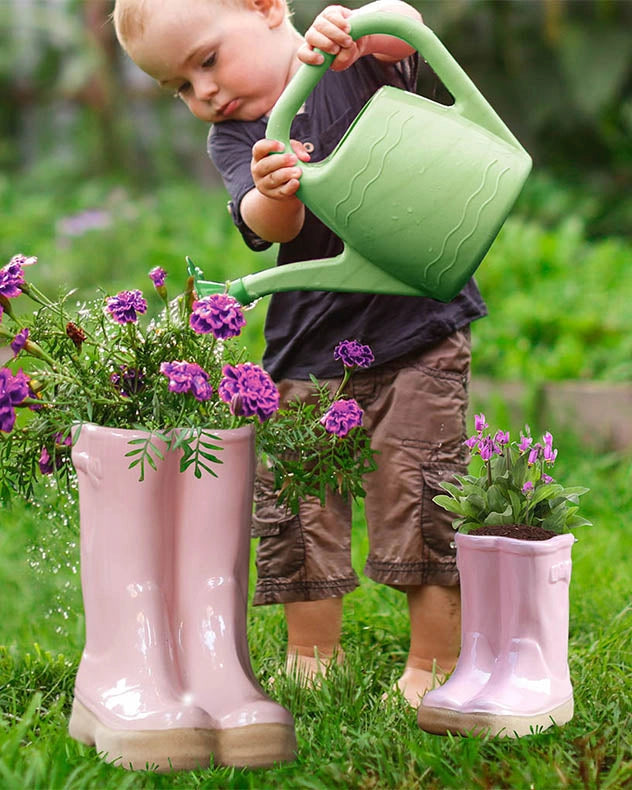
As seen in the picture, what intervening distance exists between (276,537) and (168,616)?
0.47m

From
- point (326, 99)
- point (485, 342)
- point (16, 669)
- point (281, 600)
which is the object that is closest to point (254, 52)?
point (326, 99)

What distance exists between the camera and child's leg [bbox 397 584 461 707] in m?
1.76

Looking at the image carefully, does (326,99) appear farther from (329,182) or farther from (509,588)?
(509,588)

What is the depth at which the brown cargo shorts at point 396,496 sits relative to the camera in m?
1.76

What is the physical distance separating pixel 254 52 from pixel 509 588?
922mm

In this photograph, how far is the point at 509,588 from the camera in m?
1.43

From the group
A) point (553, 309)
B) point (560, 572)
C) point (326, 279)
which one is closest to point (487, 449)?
point (560, 572)

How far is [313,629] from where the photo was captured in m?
1.83

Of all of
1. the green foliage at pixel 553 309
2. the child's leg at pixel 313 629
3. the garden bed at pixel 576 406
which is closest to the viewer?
the child's leg at pixel 313 629

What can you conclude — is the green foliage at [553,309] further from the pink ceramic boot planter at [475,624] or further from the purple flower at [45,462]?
the purple flower at [45,462]

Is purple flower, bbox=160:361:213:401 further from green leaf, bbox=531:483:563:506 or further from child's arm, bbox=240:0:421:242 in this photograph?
green leaf, bbox=531:483:563:506

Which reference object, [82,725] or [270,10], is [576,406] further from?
[82,725]

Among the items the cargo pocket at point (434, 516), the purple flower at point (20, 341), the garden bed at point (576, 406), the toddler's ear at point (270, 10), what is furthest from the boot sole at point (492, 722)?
the garden bed at point (576, 406)

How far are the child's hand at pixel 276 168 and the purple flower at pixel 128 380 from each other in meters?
0.33
